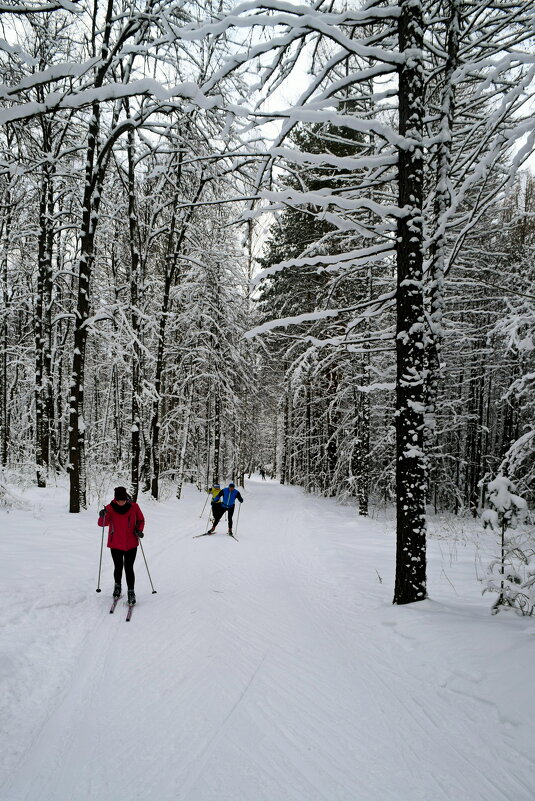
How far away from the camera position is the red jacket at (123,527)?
6.31 metres

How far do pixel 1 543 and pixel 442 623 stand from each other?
715cm

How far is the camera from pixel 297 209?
4.55 meters

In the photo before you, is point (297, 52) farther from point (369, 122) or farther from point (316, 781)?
point (316, 781)

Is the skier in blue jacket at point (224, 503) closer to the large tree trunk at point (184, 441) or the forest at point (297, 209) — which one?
the forest at point (297, 209)

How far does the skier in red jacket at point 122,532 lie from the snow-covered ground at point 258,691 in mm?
531

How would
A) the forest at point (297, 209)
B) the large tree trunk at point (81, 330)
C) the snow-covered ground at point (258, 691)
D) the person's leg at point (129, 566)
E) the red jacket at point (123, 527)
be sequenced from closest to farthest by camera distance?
the snow-covered ground at point (258, 691), the forest at point (297, 209), the person's leg at point (129, 566), the red jacket at point (123, 527), the large tree trunk at point (81, 330)

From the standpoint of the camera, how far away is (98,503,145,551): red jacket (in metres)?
6.31

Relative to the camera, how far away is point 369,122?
4.52 meters

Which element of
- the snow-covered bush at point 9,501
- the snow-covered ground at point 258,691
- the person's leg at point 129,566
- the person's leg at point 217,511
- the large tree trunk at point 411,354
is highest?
the large tree trunk at point 411,354

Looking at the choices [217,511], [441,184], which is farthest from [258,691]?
[217,511]

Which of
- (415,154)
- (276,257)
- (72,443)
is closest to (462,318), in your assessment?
(276,257)

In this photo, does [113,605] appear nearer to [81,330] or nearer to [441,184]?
[81,330]

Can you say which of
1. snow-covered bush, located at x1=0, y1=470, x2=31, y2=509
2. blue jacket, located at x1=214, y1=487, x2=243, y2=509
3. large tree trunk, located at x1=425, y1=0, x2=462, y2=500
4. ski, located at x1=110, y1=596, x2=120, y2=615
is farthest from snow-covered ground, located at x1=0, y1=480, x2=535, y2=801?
blue jacket, located at x1=214, y1=487, x2=243, y2=509

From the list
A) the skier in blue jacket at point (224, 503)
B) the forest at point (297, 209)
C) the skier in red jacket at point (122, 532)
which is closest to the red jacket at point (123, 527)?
the skier in red jacket at point (122, 532)
